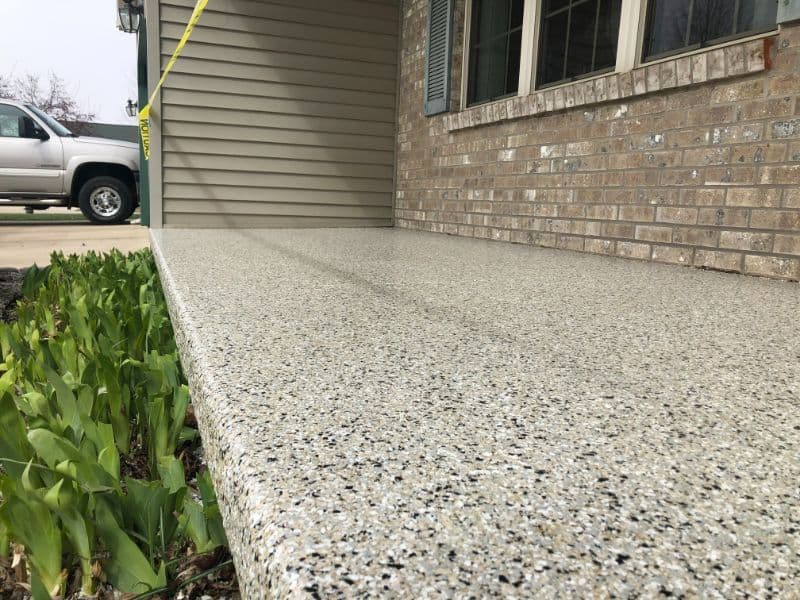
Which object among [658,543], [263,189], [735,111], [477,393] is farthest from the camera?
[263,189]

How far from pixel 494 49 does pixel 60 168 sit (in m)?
6.43

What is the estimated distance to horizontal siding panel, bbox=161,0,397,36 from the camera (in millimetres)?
4922

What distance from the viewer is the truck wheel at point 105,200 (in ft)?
25.8

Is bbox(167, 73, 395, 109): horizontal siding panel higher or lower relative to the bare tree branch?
lower

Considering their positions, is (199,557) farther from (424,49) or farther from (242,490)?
(424,49)

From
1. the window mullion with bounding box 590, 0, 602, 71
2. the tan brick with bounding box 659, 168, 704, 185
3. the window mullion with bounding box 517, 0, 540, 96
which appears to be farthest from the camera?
the window mullion with bounding box 517, 0, 540, 96

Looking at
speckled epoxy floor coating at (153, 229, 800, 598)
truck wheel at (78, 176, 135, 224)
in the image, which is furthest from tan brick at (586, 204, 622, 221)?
truck wheel at (78, 176, 135, 224)

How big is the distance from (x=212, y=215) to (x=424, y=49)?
2293mm

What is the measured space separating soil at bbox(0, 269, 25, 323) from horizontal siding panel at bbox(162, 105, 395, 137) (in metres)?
1.81

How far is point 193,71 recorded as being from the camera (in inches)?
193

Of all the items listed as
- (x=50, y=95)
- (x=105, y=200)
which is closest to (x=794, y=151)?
(x=105, y=200)

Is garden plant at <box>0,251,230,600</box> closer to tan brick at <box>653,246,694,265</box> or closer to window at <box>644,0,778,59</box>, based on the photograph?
tan brick at <box>653,246,694,265</box>

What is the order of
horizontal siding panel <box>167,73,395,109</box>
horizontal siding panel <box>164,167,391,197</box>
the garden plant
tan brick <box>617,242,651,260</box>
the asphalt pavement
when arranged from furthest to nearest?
horizontal siding panel <box>164,167,391,197</box> → horizontal siding panel <box>167,73,395,109</box> → the asphalt pavement → tan brick <box>617,242,651,260</box> → the garden plant

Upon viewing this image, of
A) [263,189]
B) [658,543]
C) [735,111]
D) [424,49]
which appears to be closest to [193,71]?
[263,189]
